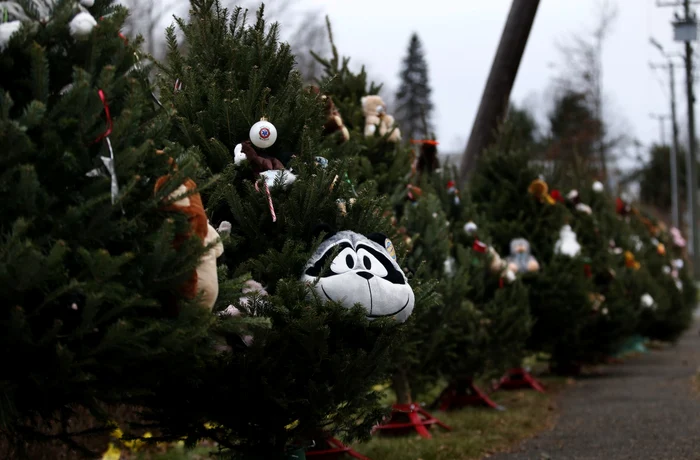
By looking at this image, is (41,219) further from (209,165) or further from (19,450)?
(209,165)

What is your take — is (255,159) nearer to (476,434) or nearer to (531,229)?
(476,434)

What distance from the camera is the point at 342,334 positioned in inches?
190

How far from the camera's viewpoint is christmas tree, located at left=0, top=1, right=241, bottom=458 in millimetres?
3119

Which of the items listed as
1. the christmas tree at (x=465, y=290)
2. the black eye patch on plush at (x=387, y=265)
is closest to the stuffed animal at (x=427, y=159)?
the christmas tree at (x=465, y=290)

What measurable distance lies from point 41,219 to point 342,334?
1.98 meters

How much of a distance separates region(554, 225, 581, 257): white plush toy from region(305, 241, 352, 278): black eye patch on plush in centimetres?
758

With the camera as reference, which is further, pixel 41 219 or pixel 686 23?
pixel 686 23

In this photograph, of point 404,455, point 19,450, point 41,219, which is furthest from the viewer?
point 404,455

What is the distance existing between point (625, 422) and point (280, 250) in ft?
17.5

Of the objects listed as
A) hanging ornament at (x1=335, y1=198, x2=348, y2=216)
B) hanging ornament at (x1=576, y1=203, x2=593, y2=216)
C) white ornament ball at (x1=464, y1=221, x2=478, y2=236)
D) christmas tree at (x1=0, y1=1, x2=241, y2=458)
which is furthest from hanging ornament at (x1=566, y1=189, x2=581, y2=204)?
christmas tree at (x1=0, y1=1, x2=241, y2=458)

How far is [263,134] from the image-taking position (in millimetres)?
5152

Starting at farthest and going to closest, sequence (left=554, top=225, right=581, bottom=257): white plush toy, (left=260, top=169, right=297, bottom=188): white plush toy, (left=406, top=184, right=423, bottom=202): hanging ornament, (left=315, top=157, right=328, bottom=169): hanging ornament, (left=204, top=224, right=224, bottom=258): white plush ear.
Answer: (left=554, top=225, right=581, bottom=257): white plush toy → (left=406, top=184, right=423, bottom=202): hanging ornament → (left=315, top=157, right=328, bottom=169): hanging ornament → (left=260, top=169, right=297, bottom=188): white plush toy → (left=204, top=224, right=224, bottom=258): white plush ear

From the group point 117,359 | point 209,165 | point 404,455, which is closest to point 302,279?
point 209,165

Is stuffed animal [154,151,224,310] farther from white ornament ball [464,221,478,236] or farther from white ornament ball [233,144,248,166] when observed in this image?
white ornament ball [464,221,478,236]
